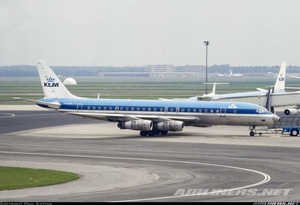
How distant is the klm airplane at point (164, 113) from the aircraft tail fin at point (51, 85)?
0.95m

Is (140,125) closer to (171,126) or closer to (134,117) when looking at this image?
(134,117)

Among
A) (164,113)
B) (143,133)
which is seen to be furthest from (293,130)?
(143,133)

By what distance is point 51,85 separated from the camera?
86.2 metres

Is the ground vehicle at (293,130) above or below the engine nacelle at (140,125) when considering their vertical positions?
below

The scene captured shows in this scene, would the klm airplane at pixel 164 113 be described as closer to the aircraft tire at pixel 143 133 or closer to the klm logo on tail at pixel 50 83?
the aircraft tire at pixel 143 133

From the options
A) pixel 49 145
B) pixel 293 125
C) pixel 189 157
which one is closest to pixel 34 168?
pixel 189 157

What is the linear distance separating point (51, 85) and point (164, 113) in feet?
46.8

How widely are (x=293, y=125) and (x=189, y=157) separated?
105 ft

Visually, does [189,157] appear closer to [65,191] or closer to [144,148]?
[144,148]

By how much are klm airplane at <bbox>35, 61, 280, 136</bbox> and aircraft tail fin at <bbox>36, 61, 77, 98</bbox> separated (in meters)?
0.95

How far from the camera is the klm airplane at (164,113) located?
79.1 metres

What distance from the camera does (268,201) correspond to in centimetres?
3553

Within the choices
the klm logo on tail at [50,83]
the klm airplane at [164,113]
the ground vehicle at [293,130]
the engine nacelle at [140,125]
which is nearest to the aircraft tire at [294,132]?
the ground vehicle at [293,130]
